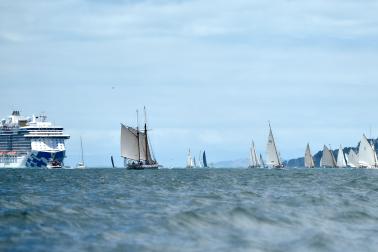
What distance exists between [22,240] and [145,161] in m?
145

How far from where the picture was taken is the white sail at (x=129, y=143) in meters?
163

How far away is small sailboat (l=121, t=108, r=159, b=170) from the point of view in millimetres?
163875

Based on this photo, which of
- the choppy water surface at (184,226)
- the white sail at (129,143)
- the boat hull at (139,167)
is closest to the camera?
the choppy water surface at (184,226)

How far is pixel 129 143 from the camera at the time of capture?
165 m

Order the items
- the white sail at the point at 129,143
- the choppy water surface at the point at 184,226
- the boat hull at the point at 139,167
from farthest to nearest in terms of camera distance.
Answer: the boat hull at the point at 139,167 < the white sail at the point at 129,143 < the choppy water surface at the point at 184,226

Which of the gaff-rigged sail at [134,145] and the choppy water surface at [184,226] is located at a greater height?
the gaff-rigged sail at [134,145]

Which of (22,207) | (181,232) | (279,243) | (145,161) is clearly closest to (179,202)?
(22,207)

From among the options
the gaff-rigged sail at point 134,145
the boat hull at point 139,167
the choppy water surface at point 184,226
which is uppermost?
the gaff-rigged sail at point 134,145

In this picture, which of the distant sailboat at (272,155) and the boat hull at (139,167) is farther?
the distant sailboat at (272,155)

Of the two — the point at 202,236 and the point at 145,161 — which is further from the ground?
the point at 145,161

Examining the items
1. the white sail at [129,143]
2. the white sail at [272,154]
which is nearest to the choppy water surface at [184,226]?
the white sail at [129,143]

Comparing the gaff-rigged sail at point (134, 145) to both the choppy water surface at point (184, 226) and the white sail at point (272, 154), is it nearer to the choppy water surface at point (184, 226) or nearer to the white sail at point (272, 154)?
the white sail at point (272, 154)

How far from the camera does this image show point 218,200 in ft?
157

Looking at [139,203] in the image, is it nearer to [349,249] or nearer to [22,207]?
[22,207]
